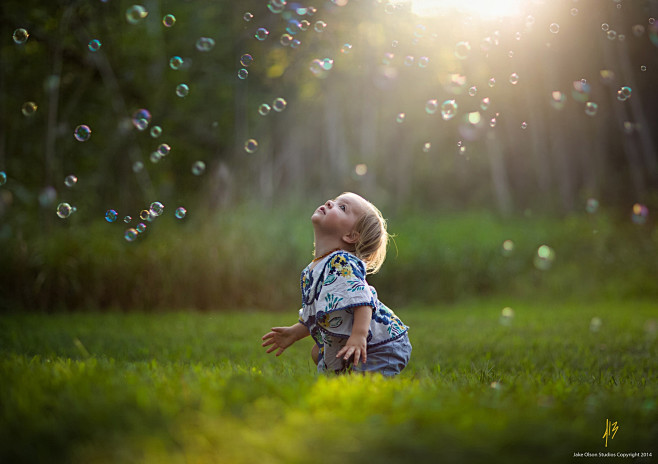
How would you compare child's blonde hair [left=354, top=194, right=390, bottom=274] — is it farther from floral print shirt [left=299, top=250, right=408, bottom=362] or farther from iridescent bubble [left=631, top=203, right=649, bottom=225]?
iridescent bubble [left=631, top=203, right=649, bottom=225]

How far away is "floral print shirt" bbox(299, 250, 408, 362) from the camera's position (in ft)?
9.76

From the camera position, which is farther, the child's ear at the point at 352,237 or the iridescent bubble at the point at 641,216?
the iridescent bubble at the point at 641,216

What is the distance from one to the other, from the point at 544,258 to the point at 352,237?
852 cm

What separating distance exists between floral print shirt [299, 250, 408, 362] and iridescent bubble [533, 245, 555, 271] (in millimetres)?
8163

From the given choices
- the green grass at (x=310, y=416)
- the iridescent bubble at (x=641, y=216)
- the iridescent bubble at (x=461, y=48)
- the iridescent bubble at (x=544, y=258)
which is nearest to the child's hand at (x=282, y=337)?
the green grass at (x=310, y=416)

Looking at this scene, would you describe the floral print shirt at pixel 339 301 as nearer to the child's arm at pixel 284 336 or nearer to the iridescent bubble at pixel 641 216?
the child's arm at pixel 284 336

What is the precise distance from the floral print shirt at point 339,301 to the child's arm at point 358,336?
0.14 ft

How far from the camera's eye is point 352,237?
335 cm

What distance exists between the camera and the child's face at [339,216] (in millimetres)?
3295

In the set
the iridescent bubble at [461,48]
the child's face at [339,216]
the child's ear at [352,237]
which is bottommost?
the child's ear at [352,237]
